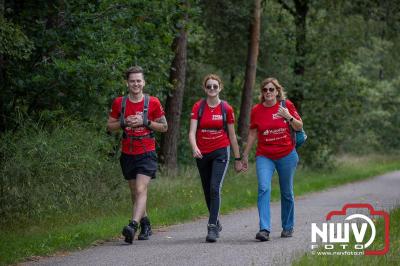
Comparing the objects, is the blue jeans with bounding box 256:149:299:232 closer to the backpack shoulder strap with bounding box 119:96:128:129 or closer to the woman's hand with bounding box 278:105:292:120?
the woman's hand with bounding box 278:105:292:120

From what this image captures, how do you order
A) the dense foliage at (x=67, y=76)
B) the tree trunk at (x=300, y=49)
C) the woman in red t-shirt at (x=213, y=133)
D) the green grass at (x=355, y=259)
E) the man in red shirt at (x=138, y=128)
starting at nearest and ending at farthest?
the green grass at (x=355, y=259) < the man in red shirt at (x=138, y=128) < the woman in red t-shirt at (x=213, y=133) < the dense foliage at (x=67, y=76) < the tree trunk at (x=300, y=49)

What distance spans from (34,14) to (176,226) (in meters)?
5.48

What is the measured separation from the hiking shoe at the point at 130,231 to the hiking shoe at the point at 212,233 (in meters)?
0.91

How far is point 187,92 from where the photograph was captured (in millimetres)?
29078

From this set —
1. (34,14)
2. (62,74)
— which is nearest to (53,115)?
(62,74)

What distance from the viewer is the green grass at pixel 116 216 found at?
10.5 m

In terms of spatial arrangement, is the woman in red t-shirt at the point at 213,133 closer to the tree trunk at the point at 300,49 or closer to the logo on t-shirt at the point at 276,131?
the logo on t-shirt at the point at 276,131

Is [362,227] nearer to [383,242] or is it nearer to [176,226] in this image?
[383,242]

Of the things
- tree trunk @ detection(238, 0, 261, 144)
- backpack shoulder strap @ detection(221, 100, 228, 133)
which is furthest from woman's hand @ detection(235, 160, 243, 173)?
A: tree trunk @ detection(238, 0, 261, 144)

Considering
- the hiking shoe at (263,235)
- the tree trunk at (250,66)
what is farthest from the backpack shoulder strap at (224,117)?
the tree trunk at (250,66)

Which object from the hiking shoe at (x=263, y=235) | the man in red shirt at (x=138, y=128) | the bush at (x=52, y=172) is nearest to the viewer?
the hiking shoe at (x=263, y=235)

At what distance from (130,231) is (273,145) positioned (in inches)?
82.6

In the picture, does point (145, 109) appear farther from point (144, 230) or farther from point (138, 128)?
point (144, 230)

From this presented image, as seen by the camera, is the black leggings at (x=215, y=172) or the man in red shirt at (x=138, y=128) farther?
the black leggings at (x=215, y=172)
